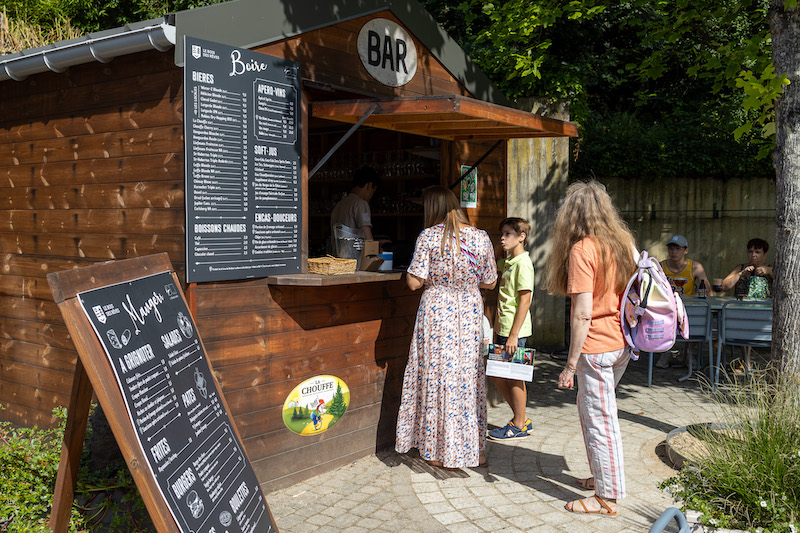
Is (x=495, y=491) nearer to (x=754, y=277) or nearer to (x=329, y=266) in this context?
(x=329, y=266)

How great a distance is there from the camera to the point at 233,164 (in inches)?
175

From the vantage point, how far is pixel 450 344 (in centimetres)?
506

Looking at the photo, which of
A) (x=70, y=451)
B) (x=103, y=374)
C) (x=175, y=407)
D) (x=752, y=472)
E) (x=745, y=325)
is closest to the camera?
(x=103, y=374)

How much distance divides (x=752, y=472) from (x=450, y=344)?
211cm

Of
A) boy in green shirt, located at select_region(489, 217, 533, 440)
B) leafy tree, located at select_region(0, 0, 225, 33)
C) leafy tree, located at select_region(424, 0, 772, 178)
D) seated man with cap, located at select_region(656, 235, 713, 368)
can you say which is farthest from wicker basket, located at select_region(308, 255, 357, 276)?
leafy tree, located at select_region(0, 0, 225, 33)

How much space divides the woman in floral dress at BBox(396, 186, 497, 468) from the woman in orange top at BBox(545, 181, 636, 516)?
3.11 ft

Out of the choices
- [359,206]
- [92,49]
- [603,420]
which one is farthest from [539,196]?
[92,49]

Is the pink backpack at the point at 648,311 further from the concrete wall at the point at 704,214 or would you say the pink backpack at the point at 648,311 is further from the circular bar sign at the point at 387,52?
the concrete wall at the point at 704,214

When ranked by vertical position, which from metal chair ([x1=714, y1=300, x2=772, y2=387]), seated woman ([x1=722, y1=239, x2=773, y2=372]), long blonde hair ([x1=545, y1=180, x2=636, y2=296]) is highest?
long blonde hair ([x1=545, y1=180, x2=636, y2=296])

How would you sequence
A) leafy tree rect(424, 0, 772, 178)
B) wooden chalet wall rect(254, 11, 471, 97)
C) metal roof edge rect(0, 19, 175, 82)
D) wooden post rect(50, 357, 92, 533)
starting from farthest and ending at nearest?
leafy tree rect(424, 0, 772, 178)
wooden chalet wall rect(254, 11, 471, 97)
metal roof edge rect(0, 19, 175, 82)
wooden post rect(50, 357, 92, 533)

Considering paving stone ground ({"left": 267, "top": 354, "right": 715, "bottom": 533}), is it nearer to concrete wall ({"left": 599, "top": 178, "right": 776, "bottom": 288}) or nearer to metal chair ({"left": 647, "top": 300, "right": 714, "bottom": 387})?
metal chair ({"left": 647, "top": 300, "right": 714, "bottom": 387})

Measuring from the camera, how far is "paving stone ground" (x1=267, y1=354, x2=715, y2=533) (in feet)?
14.0

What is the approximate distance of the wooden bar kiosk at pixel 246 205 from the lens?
14.2 feet

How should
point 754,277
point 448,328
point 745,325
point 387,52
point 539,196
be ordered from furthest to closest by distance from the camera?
point 539,196, point 754,277, point 745,325, point 387,52, point 448,328
